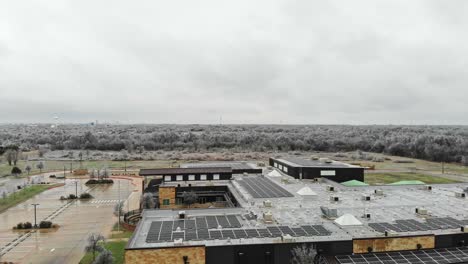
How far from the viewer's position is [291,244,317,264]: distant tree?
21.2 metres

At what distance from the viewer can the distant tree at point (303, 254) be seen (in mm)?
21234

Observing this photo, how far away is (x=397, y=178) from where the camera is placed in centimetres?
6900

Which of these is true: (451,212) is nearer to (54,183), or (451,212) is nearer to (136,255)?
(136,255)

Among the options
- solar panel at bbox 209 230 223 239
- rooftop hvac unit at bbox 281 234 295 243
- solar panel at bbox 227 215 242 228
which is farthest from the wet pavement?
rooftop hvac unit at bbox 281 234 295 243

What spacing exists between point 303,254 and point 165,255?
8.11 meters

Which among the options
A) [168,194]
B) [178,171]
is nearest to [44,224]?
[168,194]

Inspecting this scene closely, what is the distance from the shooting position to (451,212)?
31016mm

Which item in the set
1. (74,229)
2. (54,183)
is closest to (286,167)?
(74,229)

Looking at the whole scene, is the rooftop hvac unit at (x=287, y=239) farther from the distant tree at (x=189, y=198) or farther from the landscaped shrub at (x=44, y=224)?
the landscaped shrub at (x=44, y=224)

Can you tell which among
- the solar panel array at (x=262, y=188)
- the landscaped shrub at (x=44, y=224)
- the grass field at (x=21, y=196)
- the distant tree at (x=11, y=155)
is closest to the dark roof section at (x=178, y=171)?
the solar panel array at (x=262, y=188)

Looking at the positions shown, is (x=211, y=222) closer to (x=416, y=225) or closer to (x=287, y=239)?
(x=287, y=239)

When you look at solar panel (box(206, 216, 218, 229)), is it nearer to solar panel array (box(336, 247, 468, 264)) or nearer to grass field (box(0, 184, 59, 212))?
solar panel array (box(336, 247, 468, 264))

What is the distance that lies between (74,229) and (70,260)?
29.8ft

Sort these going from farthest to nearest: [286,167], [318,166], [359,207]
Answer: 1. [286,167]
2. [318,166]
3. [359,207]
